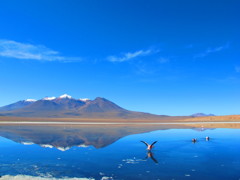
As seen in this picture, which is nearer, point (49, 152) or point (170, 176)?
point (170, 176)

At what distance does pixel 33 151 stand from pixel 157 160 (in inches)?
431

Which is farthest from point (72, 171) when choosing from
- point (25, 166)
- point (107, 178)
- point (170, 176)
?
point (170, 176)

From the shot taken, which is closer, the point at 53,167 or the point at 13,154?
the point at 53,167

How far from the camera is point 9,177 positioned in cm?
1138

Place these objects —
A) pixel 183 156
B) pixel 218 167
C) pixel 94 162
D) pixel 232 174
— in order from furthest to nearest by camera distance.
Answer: pixel 183 156
pixel 94 162
pixel 218 167
pixel 232 174

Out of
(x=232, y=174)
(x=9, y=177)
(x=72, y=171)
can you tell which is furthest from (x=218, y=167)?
(x=9, y=177)

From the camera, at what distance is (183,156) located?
17.3m

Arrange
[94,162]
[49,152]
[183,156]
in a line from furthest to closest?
1. [49,152]
2. [183,156]
3. [94,162]

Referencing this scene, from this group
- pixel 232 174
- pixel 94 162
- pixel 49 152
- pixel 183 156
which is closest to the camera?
pixel 232 174

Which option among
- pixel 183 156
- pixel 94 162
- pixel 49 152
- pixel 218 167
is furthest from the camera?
pixel 49 152

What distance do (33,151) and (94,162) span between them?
7.18 metres

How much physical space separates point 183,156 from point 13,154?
45.6ft

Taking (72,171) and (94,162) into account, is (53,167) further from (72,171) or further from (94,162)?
(94,162)

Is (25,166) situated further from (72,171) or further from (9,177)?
(72,171)
